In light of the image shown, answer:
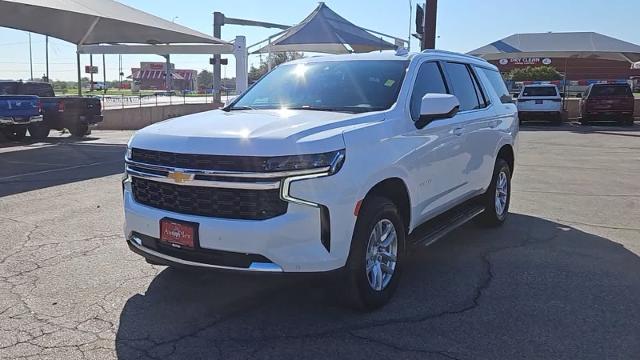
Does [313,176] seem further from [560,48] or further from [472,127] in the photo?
[560,48]

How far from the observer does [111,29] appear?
25.7m

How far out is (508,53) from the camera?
28.1 meters

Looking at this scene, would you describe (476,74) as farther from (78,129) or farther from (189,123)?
(78,129)

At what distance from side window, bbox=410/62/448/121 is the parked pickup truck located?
1460 cm

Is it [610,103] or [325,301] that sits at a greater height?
Result: [610,103]

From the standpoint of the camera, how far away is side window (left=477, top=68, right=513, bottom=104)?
23.3 ft

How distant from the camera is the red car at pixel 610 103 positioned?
24.4 metres

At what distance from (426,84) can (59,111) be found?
56.1 ft

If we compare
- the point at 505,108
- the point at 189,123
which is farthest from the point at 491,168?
the point at 189,123

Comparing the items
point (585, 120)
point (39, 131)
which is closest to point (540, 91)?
point (585, 120)

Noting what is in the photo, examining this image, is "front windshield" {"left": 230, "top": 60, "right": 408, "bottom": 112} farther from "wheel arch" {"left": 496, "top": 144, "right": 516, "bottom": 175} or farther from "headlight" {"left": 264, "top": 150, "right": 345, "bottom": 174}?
"wheel arch" {"left": 496, "top": 144, "right": 516, "bottom": 175}

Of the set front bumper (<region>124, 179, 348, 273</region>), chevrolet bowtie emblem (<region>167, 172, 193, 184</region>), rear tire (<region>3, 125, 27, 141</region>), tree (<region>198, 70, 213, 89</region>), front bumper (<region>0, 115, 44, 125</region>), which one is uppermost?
tree (<region>198, 70, 213, 89</region>)

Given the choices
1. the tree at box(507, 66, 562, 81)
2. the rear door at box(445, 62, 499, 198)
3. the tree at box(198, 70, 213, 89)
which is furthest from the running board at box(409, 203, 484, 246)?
the tree at box(198, 70, 213, 89)

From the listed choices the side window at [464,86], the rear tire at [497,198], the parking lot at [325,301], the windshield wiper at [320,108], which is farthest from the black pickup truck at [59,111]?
the windshield wiper at [320,108]
